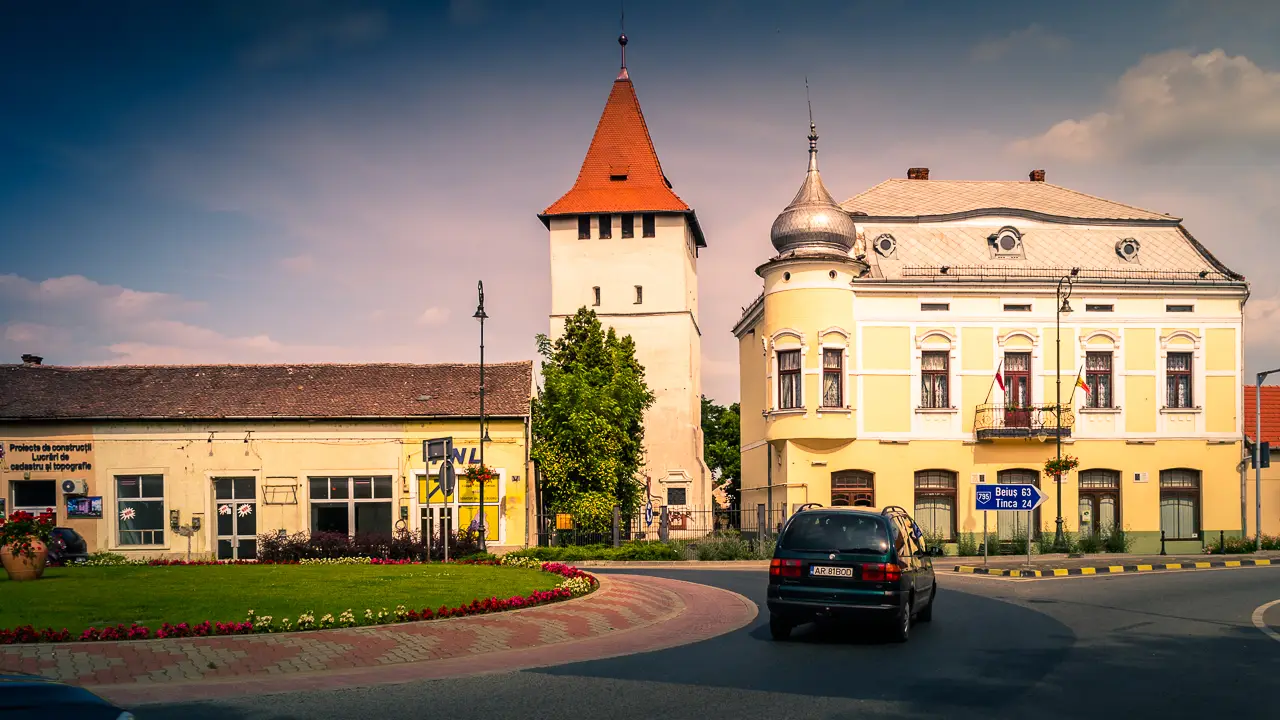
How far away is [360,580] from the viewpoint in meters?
21.5

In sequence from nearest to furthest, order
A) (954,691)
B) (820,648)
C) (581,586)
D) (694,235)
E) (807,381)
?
(954,691) < (820,648) < (581,586) < (807,381) < (694,235)

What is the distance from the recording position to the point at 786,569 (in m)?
14.6

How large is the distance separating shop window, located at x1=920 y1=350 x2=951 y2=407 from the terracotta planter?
29071mm

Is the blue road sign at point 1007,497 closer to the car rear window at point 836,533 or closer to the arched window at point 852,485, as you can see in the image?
the arched window at point 852,485

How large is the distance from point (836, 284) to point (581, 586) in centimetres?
2264

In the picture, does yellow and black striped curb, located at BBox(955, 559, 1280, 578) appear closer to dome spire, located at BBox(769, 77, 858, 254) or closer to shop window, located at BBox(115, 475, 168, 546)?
dome spire, located at BBox(769, 77, 858, 254)

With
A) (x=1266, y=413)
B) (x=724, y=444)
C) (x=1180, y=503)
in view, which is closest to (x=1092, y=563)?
(x=1180, y=503)

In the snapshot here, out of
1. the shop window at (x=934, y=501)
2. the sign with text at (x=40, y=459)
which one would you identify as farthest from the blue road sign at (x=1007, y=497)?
the sign with text at (x=40, y=459)

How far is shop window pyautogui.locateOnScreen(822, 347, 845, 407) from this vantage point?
40344 millimetres

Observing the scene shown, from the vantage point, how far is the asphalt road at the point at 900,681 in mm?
9773

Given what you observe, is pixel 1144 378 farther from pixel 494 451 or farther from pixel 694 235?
pixel 694 235

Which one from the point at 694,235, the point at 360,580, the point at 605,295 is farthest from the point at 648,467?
the point at 360,580

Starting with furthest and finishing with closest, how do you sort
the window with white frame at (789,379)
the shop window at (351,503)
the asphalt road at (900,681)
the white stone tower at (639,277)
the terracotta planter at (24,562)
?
the white stone tower at (639,277), the shop window at (351,503), the window with white frame at (789,379), the terracotta planter at (24,562), the asphalt road at (900,681)

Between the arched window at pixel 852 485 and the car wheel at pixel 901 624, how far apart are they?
1019 inches
